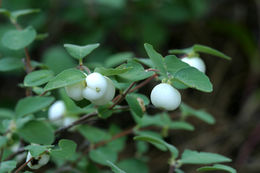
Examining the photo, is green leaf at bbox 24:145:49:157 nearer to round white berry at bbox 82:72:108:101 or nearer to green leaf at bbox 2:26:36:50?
round white berry at bbox 82:72:108:101

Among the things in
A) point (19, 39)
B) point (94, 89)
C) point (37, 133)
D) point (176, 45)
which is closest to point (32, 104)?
point (37, 133)

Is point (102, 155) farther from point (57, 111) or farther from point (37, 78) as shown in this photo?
point (37, 78)

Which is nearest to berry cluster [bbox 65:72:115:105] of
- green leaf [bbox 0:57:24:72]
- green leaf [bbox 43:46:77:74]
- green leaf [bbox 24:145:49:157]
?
green leaf [bbox 24:145:49:157]

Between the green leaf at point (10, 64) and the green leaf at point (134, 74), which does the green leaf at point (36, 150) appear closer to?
the green leaf at point (134, 74)

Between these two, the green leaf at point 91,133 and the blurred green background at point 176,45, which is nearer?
the green leaf at point 91,133

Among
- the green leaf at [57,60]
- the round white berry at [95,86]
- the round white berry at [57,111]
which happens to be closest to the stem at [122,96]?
the round white berry at [95,86]
